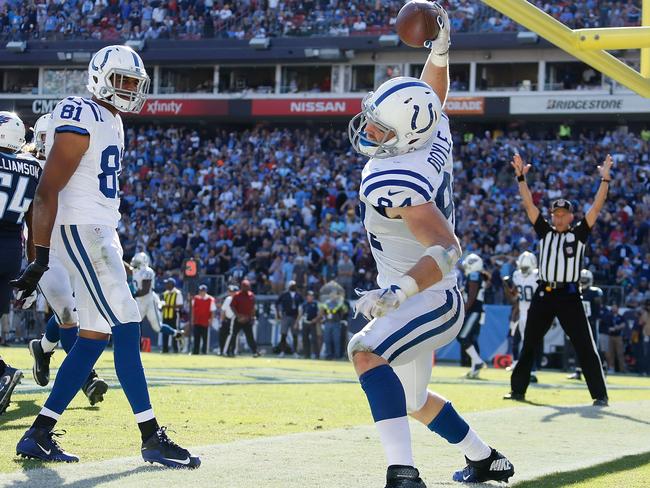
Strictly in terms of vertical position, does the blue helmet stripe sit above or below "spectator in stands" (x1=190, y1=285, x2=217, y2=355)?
above

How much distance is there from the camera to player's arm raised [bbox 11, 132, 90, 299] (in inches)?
189

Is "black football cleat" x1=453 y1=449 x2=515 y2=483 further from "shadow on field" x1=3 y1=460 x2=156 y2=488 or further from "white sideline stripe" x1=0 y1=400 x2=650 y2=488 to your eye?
"shadow on field" x1=3 y1=460 x2=156 y2=488

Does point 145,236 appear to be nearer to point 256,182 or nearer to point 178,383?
point 256,182

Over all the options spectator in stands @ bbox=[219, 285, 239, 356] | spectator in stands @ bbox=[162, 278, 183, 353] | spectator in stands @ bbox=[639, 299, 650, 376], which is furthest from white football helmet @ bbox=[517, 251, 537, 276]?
spectator in stands @ bbox=[162, 278, 183, 353]

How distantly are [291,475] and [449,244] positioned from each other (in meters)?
1.25

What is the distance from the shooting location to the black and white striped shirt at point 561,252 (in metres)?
9.21

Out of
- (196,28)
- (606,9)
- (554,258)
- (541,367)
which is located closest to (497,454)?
(554,258)

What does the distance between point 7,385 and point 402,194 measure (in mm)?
3373

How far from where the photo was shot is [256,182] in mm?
29859

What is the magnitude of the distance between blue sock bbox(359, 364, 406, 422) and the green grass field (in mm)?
913

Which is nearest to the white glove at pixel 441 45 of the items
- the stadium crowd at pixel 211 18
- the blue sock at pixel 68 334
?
the blue sock at pixel 68 334

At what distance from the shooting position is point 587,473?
4.89m

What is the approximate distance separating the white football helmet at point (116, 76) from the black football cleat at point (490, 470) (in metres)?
2.31

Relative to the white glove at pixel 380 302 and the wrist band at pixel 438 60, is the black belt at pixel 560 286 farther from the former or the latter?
the white glove at pixel 380 302
